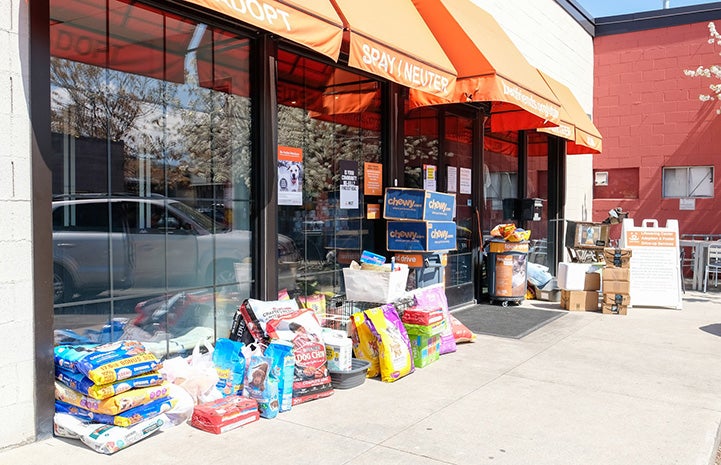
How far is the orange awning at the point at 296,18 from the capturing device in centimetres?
387

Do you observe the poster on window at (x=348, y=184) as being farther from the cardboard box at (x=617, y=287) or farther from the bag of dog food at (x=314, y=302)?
the cardboard box at (x=617, y=287)

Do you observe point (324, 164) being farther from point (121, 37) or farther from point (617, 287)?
point (617, 287)

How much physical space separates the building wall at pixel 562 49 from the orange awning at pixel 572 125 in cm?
55

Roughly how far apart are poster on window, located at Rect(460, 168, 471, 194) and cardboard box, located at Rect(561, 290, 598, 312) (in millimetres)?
2188

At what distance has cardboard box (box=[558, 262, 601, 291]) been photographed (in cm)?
933

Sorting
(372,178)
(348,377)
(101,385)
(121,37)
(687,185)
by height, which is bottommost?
(348,377)

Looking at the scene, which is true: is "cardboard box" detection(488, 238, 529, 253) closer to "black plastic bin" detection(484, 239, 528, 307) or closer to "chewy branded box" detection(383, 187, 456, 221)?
"black plastic bin" detection(484, 239, 528, 307)

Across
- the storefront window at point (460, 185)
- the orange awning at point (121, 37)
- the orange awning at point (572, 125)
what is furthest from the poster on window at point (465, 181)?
the orange awning at point (121, 37)

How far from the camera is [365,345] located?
548 cm

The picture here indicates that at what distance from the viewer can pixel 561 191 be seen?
12.7 metres

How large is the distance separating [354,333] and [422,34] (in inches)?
132

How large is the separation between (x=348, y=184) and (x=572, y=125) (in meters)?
4.75

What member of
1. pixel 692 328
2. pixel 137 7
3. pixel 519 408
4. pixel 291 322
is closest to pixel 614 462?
pixel 519 408

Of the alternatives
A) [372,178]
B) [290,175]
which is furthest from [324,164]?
[372,178]
